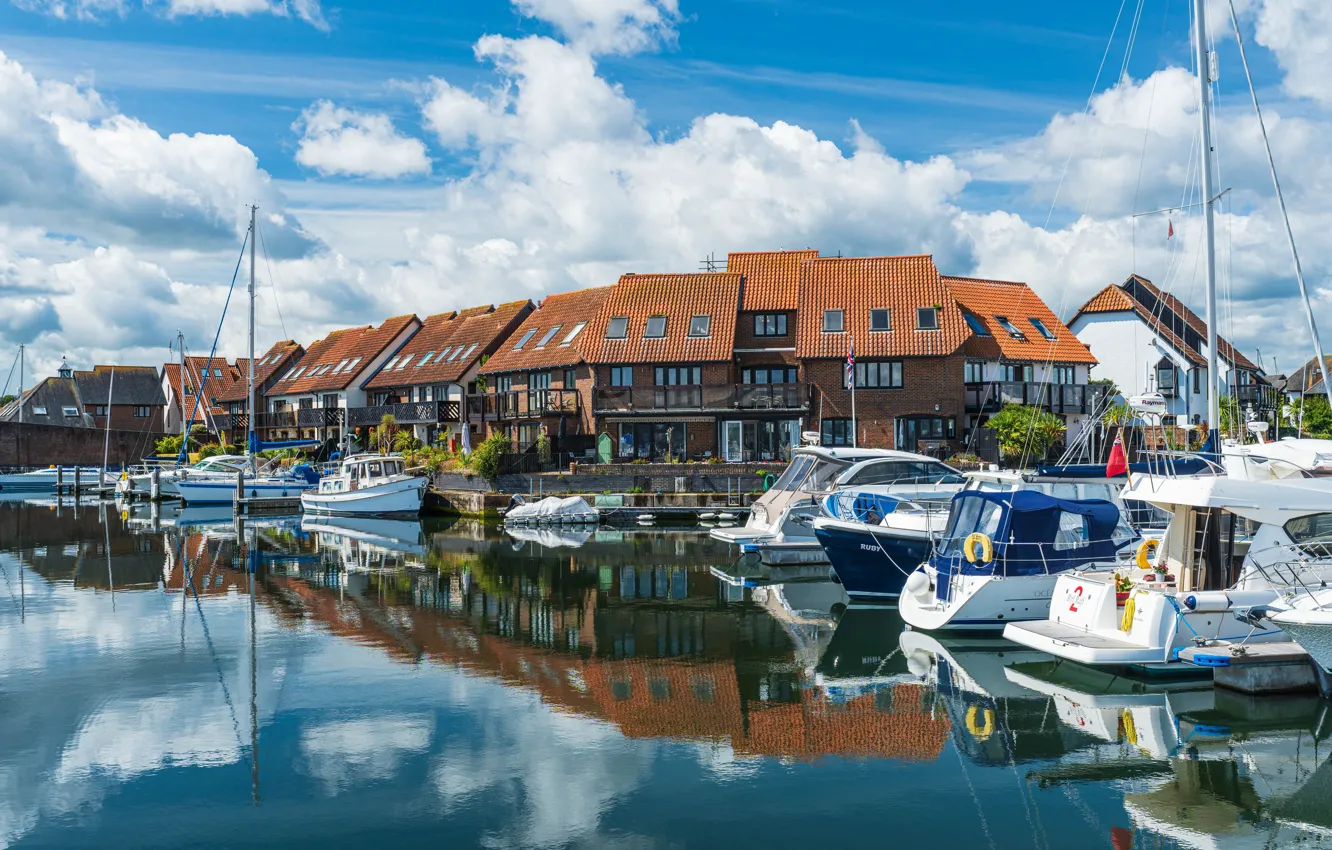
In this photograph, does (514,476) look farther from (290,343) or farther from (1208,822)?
(290,343)

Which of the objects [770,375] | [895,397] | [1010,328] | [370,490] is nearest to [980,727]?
[895,397]

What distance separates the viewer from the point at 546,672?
19328mm

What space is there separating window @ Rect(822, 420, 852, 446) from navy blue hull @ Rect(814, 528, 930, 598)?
80.2 ft

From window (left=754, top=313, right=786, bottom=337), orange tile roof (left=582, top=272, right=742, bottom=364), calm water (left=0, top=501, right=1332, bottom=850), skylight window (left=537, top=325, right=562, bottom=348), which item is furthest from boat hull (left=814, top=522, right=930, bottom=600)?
skylight window (left=537, top=325, right=562, bottom=348)

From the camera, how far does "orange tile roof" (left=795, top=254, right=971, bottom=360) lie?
49844mm

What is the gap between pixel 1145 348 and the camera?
61.0 meters

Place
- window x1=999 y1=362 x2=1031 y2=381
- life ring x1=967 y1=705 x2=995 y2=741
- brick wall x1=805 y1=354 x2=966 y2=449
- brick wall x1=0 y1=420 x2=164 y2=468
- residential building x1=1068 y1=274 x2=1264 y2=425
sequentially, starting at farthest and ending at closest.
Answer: brick wall x1=0 y1=420 x2=164 y2=468, residential building x1=1068 y1=274 x2=1264 y2=425, window x1=999 y1=362 x2=1031 y2=381, brick wall x1=805 y1=354 x2=966 y2=449, life ring x1=967 y1=705 x2=995 y2=741

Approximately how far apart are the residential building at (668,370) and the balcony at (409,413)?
1237 centimetres

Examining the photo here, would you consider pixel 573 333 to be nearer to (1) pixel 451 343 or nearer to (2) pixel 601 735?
(1) pixel 451 343

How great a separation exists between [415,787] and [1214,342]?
1690cm

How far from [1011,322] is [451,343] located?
32534mm

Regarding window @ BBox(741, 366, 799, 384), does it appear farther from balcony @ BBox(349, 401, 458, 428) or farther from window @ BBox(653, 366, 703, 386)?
balcony @ BBox(349, 401, 458, 428)

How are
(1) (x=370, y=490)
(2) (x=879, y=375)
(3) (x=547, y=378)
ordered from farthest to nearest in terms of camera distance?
(3) (x=547, y=378) → (1) (x=370, y=490) → (2) (x=879, y=375)

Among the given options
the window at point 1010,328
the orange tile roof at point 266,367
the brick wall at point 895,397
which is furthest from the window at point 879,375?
the orange tile roof at point 266,367
